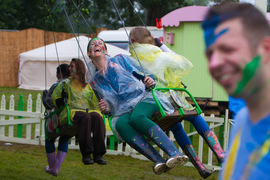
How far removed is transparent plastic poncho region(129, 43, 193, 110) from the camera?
417cm

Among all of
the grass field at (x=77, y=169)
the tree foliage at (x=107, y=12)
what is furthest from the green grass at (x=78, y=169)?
the tree foliage at (x=107, y=12)

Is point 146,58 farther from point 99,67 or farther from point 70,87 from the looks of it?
point 70,87

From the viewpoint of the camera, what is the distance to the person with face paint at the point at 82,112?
15.7 ft

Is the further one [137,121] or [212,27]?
[137,121]

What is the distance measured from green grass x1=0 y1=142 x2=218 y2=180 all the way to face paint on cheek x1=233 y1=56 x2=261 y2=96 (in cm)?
541

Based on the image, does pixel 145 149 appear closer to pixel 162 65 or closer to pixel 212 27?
pixel 162 65

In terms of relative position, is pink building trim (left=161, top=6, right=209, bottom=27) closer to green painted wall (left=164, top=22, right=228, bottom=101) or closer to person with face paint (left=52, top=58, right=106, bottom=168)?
green painted wall (left=164, top=22, right=228, bottom=101)

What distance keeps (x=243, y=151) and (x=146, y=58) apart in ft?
9.60

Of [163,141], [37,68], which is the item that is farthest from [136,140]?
[37,68]

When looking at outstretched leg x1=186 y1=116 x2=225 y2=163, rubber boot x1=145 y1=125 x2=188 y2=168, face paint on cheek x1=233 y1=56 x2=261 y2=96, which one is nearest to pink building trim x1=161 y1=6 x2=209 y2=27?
outstretched leg x1=186 y1=116 x2=225 y2=163

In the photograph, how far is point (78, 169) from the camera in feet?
23.0

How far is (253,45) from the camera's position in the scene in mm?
1278

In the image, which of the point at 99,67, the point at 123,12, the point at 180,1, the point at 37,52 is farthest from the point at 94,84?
the point at 123,12

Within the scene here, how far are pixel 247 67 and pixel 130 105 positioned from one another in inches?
111
